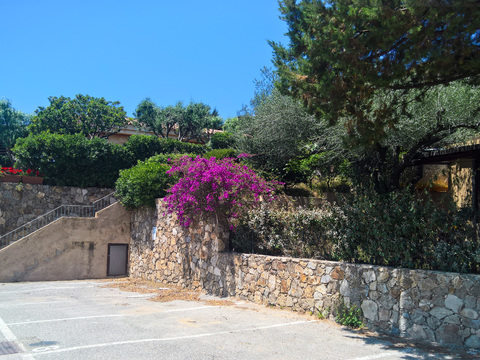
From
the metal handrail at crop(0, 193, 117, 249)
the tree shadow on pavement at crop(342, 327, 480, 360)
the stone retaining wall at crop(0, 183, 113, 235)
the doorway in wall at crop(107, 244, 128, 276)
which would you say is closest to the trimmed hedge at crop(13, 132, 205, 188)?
the stone retaining wall at crop(0, 183, 113, 235)

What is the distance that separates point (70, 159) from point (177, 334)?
52.2 feet

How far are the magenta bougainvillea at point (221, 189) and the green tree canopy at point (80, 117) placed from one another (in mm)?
20180

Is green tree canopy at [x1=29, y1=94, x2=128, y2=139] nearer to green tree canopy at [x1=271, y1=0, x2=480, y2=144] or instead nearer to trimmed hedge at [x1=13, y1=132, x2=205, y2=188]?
trimmed hedge at [x1=13, y1=132, x2=205, y2=188]

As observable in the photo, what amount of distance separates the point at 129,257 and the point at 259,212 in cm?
925

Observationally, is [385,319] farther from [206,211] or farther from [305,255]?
[206,211]

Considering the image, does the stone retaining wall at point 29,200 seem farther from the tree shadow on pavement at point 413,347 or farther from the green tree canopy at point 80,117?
the tree shadow on pavement at point 413,347

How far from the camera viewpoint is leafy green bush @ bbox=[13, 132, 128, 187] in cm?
2034

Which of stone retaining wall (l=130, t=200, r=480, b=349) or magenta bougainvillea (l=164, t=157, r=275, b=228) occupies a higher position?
magenta bougainvillea (l=164, t=157, r=275, b=228)

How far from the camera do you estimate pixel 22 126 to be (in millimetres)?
32812

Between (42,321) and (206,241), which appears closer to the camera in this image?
(42,321)

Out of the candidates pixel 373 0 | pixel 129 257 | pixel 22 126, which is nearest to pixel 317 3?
pixel 373 0

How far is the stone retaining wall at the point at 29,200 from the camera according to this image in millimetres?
19422

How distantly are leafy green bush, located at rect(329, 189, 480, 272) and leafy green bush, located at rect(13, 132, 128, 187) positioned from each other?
629 inches

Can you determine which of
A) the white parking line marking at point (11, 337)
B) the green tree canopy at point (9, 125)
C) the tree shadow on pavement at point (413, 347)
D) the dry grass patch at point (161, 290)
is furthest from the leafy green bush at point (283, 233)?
the green tree canopy at point (9, 125)
